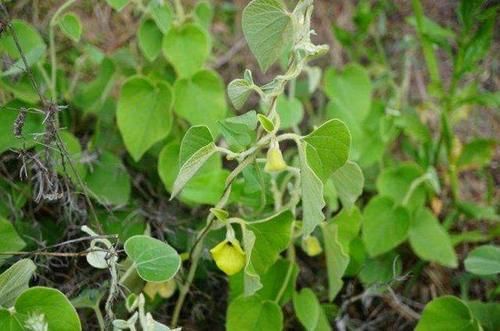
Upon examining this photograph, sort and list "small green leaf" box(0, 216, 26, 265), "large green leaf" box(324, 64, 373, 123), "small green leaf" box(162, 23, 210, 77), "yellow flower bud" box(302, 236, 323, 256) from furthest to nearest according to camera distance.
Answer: "large green leaf" box(324, 64, 373, 123), "small green leaf" box(162, 23, 210, 77), "yellow flower bud" box(302, 236, 323, 256), "small green leaf" box(0, 216, 26, 265)

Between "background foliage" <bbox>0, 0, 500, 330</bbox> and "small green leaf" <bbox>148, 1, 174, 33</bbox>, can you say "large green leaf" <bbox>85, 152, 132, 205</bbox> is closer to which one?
"background foliage" <bbox>0, 0, 500, 330</bbox>

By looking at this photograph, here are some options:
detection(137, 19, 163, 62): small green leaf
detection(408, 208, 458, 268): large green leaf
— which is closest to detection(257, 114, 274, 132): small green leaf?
detection(137, 19, 163, 62): small green leaf

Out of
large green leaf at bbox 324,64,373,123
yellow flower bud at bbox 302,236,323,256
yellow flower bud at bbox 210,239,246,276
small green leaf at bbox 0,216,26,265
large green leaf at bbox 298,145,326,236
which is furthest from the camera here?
large green leaf at bbox 324,64,373,123

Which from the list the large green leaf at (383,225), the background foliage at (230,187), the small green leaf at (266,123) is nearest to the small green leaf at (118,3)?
the background foliage at (230,187)

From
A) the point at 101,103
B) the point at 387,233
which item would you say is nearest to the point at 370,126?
the point at 387,233

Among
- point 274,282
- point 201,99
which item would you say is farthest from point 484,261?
point 201,99

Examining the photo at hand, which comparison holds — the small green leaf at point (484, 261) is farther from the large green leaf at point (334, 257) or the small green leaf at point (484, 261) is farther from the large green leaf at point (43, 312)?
the large green leaf at point (43, 312)

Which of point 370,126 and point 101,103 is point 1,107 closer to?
point 101,103
